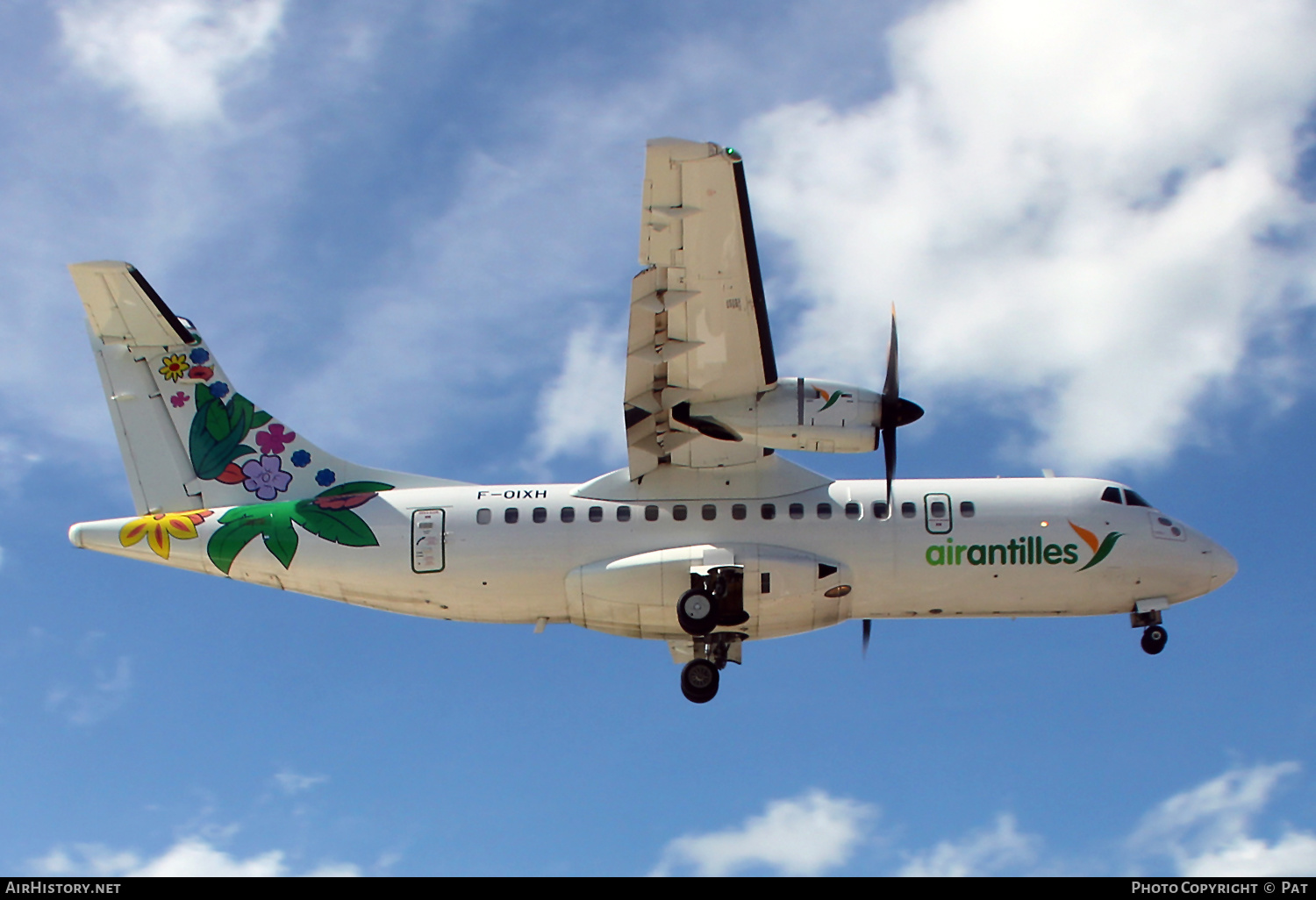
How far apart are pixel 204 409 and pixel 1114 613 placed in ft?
48.6

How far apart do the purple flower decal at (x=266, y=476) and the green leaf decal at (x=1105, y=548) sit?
12463 millimetres

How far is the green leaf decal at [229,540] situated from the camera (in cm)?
1911

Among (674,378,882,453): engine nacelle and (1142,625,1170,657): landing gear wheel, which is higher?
(674,378,882,453): engine nacelle

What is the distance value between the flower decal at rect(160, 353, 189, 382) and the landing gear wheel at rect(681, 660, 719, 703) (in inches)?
379

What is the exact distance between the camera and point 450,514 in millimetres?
19078

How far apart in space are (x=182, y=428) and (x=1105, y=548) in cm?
1463

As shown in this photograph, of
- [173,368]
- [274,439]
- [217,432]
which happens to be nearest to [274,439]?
[274,439]

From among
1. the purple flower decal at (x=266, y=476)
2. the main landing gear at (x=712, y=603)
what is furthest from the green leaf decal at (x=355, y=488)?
the main landing gear at (x=712, y=603)

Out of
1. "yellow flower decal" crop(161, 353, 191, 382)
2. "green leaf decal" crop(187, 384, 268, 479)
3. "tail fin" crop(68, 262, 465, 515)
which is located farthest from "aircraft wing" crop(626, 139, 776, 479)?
"yellow flower decal" crop(161, 353, 191, 382)

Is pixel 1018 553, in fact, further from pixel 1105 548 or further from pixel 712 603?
pixel 712 603

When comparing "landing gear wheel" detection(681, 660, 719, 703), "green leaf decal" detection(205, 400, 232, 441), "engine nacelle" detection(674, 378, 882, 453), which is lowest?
"landing gear wheel" detection(681, 660, 719, 703)

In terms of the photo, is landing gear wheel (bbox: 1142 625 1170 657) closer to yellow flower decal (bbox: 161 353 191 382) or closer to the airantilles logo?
the airantilles logo

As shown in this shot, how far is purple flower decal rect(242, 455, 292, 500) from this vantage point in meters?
20.2
